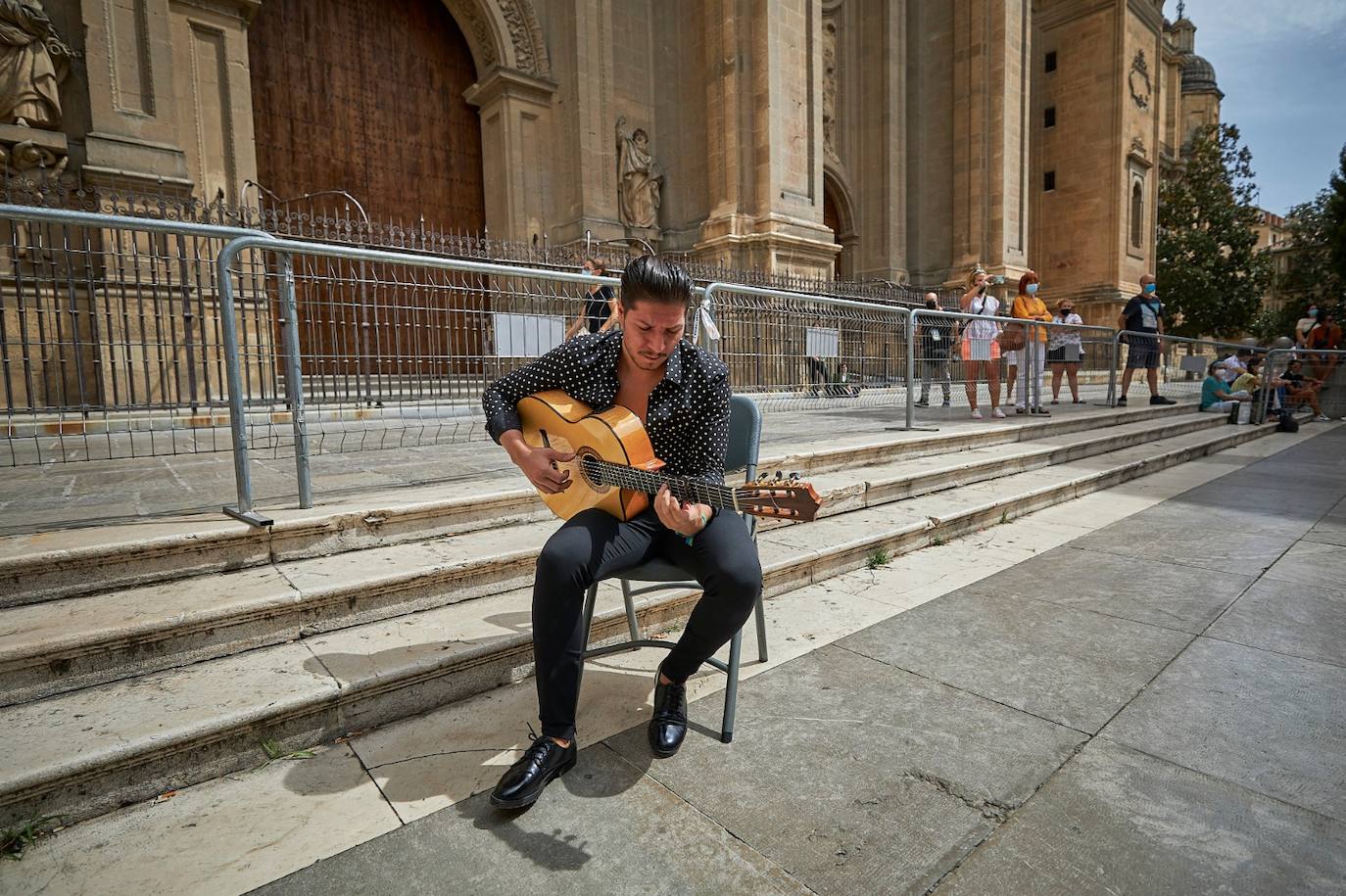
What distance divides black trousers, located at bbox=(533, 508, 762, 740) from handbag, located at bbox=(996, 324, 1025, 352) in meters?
7.51

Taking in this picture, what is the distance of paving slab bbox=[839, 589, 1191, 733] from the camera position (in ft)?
7.58

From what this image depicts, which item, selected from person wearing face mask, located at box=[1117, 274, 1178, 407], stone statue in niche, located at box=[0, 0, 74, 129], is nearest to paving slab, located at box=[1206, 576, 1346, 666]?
person wearing face mask, located at box=[1117, 274, 1178, 407]

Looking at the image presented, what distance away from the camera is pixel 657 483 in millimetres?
1918

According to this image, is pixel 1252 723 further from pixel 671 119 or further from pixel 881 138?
pixel 881 138

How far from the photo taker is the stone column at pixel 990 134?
58.4 feet

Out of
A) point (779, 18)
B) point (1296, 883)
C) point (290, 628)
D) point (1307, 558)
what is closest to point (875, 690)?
point (1296, 883)

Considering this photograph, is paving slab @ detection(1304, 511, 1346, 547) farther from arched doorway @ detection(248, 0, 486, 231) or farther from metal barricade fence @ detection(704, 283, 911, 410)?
arched doorway @ detection(248, 0, 486, 231)

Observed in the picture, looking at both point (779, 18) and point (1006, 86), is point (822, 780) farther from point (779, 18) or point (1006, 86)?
point (1006, 86)

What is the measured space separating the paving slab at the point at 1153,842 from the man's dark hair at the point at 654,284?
163cm

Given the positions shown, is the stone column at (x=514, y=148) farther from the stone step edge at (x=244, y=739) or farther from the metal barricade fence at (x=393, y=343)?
the stone step edge at (x=244, y=739)

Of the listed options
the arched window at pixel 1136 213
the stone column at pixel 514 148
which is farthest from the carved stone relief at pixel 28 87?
the arched window at pixel 1136 213

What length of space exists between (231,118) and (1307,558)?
1216cm

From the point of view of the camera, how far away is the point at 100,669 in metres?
2.10

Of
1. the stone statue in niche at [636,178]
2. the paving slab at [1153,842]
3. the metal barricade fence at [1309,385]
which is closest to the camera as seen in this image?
the paving slab at [1153,842]
